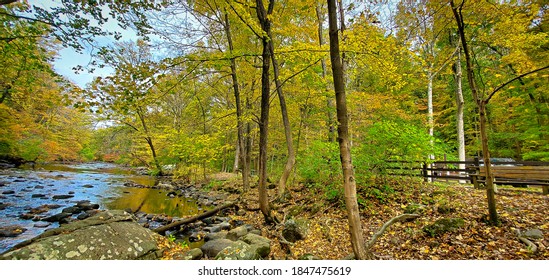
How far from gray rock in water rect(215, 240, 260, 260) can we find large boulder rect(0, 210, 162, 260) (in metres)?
1.29

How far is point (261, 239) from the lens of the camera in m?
4.77

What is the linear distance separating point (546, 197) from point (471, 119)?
1683 centimetres

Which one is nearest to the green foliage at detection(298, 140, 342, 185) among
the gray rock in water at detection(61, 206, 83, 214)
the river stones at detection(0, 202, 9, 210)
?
the gray rock in water at detection(61, 206, 83, 214)

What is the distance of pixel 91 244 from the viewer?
→ 11.7ft

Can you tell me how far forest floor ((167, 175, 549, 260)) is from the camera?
142 inches

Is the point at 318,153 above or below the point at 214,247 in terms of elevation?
above

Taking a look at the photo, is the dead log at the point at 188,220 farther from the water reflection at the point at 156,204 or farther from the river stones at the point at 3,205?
the river stones at the point at 3,205

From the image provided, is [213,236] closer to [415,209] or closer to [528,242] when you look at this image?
[415,209]

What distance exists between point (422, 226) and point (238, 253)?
12.4 ft

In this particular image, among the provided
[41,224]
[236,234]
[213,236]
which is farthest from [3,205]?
[236,234]

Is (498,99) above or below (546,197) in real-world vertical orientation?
above
